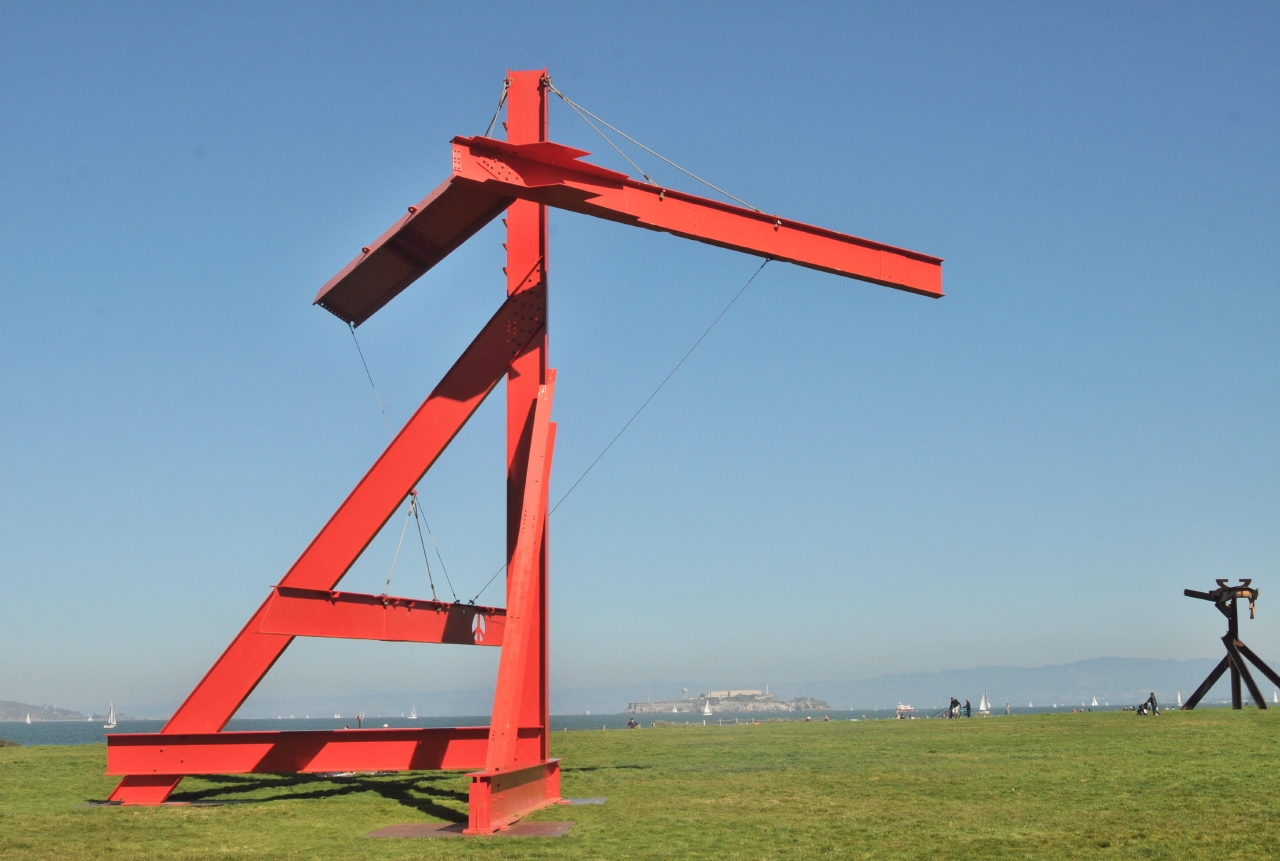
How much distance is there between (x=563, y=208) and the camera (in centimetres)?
1494

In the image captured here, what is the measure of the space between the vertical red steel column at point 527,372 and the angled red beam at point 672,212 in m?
1.41

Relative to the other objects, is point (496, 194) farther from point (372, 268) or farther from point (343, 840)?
point (343, 840)

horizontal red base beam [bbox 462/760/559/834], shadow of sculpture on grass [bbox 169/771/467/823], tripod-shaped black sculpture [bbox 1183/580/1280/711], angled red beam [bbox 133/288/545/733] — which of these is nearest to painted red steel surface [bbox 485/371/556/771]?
horizontal red base beam [bbox 462/760/559/834]

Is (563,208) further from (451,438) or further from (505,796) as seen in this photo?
(505,796)

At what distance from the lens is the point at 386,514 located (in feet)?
49.8

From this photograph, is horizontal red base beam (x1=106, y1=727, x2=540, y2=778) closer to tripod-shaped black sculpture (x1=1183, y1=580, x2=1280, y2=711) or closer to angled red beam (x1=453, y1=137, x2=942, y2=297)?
angled red beam (x1=453, y1=137, x2=942, y2=297)

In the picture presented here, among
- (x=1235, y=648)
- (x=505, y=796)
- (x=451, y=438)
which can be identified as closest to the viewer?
(x=505, y=796)

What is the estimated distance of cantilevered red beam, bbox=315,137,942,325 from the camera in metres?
14.1

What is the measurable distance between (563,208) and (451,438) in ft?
11.7

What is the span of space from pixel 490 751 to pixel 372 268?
7.49 metres

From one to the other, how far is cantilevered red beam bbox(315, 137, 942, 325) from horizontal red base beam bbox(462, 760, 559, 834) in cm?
723

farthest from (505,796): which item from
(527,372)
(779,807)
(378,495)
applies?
(527,372)

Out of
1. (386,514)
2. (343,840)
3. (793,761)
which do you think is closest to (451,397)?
(386,514)

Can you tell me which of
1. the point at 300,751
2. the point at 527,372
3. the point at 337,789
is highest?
the point at 527,372
